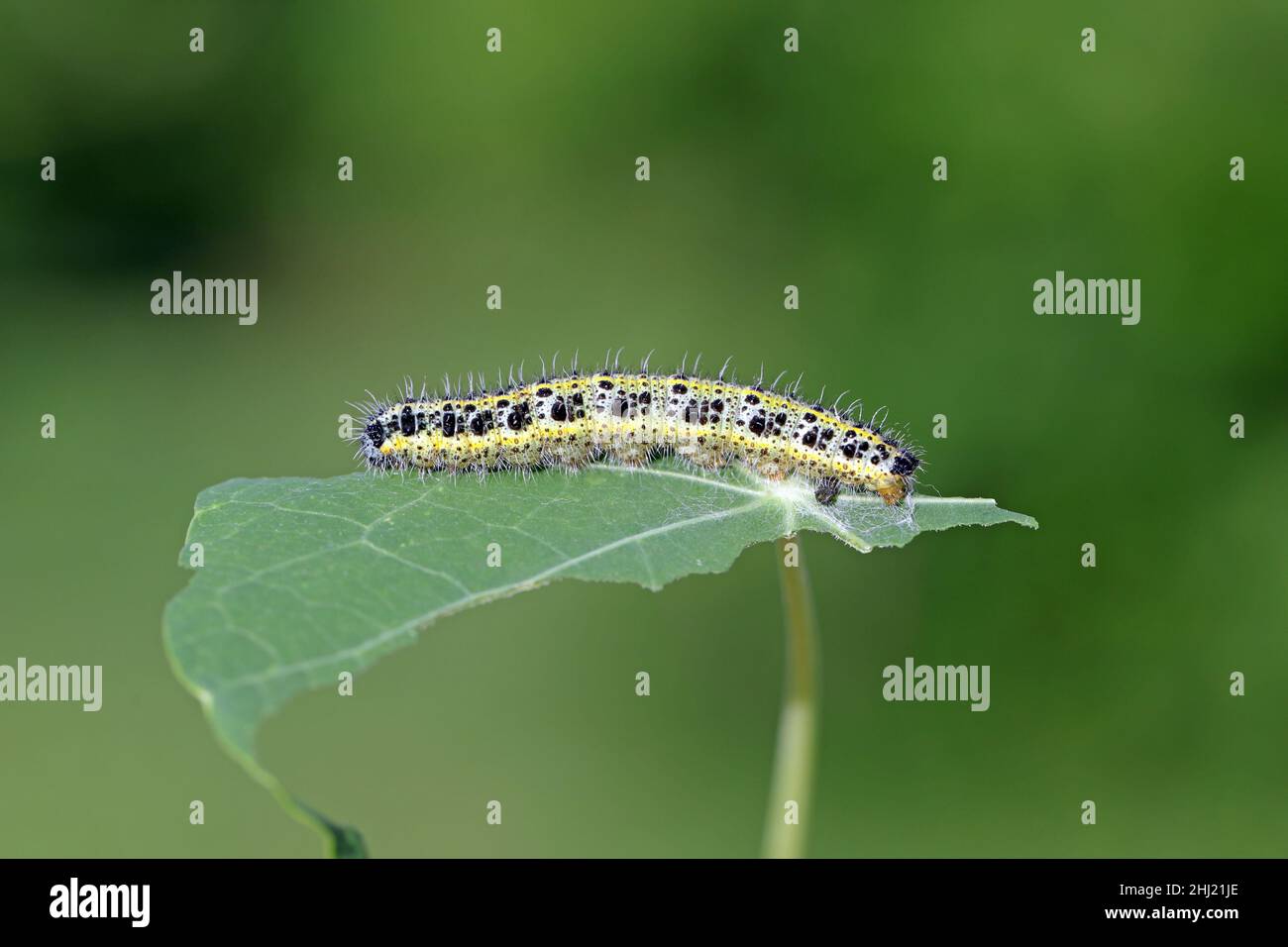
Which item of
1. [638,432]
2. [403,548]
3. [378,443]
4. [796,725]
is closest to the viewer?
[796,725]

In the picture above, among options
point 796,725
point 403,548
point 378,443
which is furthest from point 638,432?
point 796,725

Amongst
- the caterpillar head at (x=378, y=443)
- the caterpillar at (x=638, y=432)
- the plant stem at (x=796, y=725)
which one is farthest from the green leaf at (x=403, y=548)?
the caterpillar head at (x=378, y=443)

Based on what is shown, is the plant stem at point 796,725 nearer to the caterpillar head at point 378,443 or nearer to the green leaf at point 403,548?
the green leaf at point 403,548

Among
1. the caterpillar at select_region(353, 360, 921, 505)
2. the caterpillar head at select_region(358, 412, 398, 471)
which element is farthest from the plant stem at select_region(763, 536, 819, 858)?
→ the caterpillar head at select_region(358, 412, 398, 471)

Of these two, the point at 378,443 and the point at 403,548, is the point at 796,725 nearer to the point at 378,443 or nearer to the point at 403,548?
the point at 403,548

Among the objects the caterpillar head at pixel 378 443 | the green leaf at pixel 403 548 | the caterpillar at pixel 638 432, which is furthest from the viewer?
the caterpillar head at pixel 378 443

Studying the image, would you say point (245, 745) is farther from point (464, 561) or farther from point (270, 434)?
point (270, 434)
